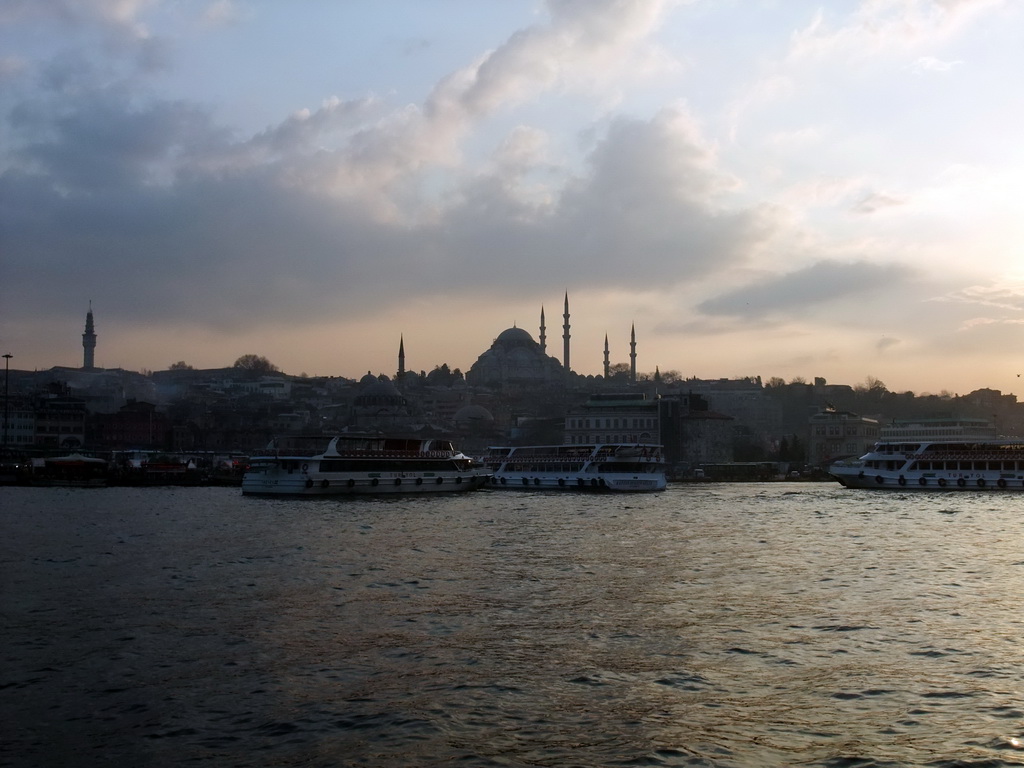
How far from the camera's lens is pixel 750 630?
14914mm

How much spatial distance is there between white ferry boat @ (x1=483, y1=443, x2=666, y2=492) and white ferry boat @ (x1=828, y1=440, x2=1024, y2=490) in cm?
1121

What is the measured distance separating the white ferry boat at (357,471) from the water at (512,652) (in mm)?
20829

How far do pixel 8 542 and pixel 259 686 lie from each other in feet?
58.6

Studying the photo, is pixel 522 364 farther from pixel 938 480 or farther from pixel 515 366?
pixel 938 480

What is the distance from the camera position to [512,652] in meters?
13.7

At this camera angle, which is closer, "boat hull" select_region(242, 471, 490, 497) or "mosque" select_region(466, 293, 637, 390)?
"boat hull" select_region(242, 471, 490, 497)

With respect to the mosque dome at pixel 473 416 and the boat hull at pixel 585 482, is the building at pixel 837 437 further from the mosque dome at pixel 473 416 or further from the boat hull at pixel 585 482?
the boat hull at pixel 585 482

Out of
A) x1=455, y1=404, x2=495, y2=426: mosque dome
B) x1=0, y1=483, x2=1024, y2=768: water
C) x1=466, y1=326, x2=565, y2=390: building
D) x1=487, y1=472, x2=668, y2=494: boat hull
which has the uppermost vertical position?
x1=466, y1=326, x2=565, y2=390: building

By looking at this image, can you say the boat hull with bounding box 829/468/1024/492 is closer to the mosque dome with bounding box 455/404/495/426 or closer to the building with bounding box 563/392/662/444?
the building with bounding box 563/392/662/444

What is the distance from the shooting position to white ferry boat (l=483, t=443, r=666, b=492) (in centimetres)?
5616

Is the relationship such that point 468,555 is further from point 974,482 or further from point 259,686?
point 974,482

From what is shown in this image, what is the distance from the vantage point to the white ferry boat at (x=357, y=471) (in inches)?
1907

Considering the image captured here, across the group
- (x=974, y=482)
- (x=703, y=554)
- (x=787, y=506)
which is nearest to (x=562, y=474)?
(x=787, y=506)

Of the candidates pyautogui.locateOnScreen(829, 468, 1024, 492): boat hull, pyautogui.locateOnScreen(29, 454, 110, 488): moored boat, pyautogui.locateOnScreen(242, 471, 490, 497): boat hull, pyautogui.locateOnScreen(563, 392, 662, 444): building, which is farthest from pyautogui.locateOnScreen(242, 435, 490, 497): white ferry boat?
pyautogui.locateOnScreen(563, 392, 662, 444): building
